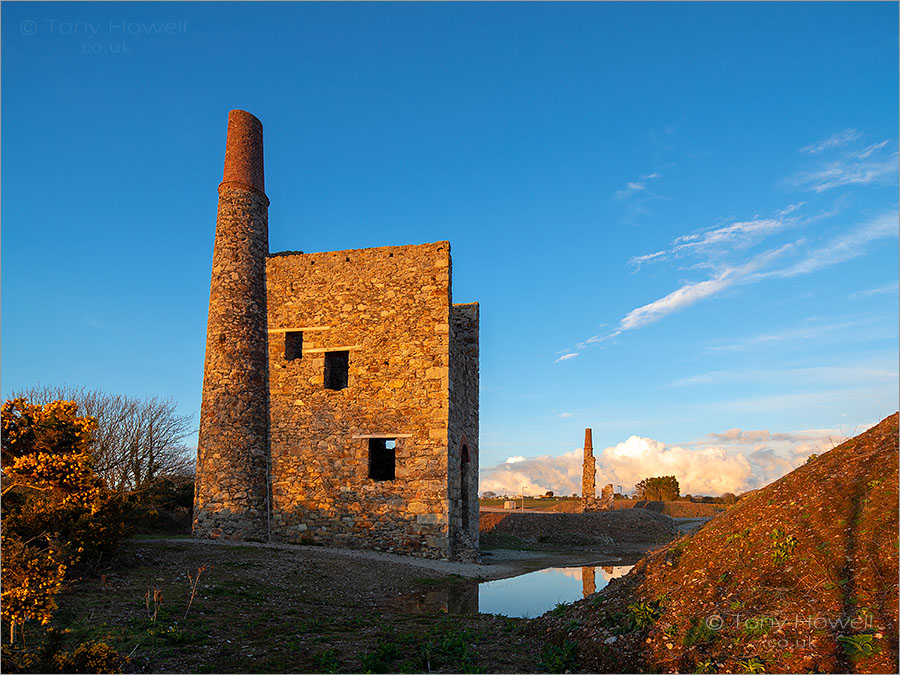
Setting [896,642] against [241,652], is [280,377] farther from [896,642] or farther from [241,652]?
[896,642]

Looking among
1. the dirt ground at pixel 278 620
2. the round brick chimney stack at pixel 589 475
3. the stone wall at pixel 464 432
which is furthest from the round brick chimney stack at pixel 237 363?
the round brick chimney stack at pixel 589 475

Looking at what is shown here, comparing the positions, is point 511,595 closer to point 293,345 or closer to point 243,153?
point 293,345

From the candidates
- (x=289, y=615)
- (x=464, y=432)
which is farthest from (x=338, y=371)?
(x=289, y=615)

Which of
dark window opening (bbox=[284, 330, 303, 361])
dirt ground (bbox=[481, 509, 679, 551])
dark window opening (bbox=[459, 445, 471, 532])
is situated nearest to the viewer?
dark window opening (bbox=[284, 330, 303, 361])

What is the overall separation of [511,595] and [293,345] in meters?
9.98

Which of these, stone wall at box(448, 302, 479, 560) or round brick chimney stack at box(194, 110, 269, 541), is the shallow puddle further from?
round brick chimney stack at box(194, 110, 269, 541)

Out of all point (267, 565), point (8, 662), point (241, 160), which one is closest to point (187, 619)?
point (8, 662)

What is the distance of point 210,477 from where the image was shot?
16.8 m

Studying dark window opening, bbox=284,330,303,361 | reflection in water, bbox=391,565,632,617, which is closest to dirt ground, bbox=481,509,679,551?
reflection in water, bbox=391,565,632,617

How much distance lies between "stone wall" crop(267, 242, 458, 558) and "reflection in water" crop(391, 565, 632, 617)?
108 inches

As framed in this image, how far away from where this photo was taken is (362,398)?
17.0 meters

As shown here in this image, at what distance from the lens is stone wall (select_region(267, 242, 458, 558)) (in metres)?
16.2

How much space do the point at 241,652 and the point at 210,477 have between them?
34.5 feet

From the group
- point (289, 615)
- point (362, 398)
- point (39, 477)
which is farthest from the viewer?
point (362, 398)
